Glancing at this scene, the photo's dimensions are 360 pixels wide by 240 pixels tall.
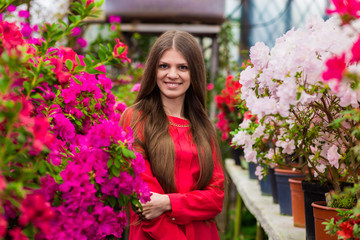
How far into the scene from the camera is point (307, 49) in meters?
1.37

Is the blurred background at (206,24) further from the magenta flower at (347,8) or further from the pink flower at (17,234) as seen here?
the pink flower at (17,234)

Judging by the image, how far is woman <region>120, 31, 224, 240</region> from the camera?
1.96m

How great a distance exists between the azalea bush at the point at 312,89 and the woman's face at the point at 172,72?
1.41ft

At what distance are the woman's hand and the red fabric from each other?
3cm

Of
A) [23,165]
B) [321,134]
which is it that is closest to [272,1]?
[321,134]

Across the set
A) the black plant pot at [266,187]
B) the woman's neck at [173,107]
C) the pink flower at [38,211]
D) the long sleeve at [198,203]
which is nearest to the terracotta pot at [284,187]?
the black plant pot at [266,187]

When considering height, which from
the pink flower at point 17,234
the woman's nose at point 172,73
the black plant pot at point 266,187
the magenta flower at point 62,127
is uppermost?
the woman's nose at point 172,73

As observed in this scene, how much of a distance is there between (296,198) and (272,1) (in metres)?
3.78

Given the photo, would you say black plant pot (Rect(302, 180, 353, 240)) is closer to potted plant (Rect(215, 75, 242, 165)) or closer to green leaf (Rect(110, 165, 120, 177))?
green leaf (Rect(110, 165, 120, 177))

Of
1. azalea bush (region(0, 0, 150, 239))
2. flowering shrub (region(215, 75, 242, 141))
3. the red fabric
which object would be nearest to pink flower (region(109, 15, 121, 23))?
flowering shrub (region(215, 75, 242, 141))

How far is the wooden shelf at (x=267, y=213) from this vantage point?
2111 mm

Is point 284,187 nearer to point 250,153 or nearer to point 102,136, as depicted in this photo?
point 250,153

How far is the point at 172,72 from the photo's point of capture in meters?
2.13

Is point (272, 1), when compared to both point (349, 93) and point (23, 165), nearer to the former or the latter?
point (349, 93)
